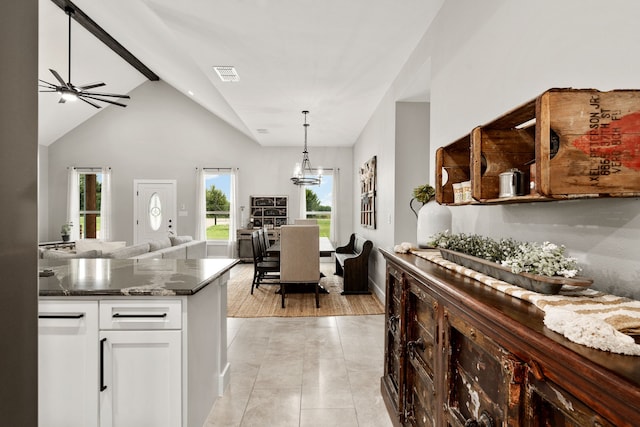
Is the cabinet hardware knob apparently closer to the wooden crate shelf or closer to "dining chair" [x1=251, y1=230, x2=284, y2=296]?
the wooden crate shelf

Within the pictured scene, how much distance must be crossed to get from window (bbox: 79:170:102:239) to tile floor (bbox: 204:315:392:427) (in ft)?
21.9

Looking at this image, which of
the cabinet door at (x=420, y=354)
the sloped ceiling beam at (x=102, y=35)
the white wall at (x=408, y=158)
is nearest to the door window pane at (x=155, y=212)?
the sloped ceiling beam at (x=102, y=35)

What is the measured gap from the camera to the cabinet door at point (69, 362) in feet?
5.72

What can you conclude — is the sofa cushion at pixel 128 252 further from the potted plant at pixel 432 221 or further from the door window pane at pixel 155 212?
the door window pane at pixel 155 212

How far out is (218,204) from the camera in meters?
8.80

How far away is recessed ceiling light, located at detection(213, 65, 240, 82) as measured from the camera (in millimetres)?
3986

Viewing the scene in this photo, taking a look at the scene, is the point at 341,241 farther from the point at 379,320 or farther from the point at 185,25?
the point at 185,25

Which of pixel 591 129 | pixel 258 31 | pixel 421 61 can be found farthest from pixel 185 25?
pixel 591 129

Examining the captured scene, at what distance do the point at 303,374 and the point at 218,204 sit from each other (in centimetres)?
666

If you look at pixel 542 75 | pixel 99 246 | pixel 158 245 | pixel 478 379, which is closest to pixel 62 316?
pixel 478 379

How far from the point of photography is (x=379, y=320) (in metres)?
4.09

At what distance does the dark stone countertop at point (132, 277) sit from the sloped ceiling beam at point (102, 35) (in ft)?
15.2

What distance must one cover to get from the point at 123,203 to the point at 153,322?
8.03 m

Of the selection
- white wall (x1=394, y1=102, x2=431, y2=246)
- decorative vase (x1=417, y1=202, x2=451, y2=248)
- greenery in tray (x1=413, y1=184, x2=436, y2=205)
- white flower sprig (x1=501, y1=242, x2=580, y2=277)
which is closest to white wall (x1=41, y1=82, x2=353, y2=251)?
white wall (x1=394, y1=102, x2=431, y2=246)
